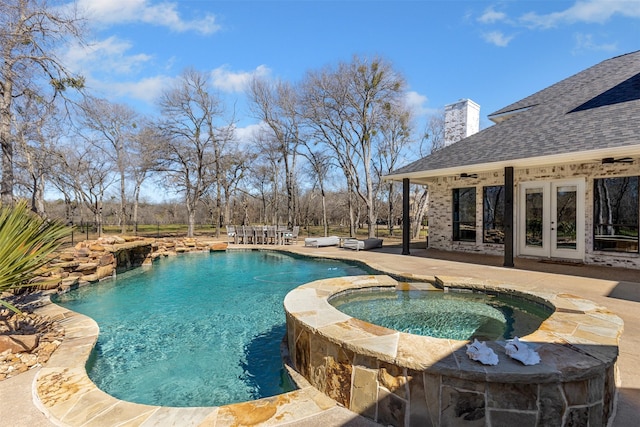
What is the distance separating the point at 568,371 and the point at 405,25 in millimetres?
11598

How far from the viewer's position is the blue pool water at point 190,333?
3018 mm

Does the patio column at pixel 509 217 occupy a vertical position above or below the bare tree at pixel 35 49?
below

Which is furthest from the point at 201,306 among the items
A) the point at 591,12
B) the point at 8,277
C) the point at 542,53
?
the point at 542,53

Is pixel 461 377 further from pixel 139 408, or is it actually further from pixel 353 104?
pixel 353 104

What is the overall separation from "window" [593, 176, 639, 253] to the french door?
299mm

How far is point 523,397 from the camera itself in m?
1.88

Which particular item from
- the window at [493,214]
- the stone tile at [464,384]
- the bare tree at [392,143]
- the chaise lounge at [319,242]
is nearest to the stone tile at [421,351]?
the stone tile at [464,384]

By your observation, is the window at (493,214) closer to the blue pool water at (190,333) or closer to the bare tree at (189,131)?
the blue pool water at (190,333)

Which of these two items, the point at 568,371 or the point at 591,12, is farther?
the point at 591,12

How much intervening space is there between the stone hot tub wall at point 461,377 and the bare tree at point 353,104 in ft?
Answer: 47.3

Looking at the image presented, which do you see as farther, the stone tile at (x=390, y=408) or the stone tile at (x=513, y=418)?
the stone tile at (x=390, y=408)

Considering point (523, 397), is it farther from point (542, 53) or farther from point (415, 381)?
point (542, 53)

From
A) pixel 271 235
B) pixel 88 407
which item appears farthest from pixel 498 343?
pixel 271 235

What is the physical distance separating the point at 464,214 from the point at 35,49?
12.6 meters
